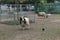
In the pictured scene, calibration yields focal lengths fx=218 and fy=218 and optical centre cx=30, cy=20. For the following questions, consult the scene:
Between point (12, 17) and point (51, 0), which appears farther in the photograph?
point (51, 0)

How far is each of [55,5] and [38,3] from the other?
3.11 m

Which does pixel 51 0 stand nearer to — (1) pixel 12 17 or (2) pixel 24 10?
(2) pixel 24 10

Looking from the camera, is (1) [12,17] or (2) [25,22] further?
(1) [12,17]

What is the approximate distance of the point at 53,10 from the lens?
120ft

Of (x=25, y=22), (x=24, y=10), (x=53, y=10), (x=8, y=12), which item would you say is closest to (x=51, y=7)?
(x=53, y=10)

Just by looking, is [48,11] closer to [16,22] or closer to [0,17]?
[0,17]

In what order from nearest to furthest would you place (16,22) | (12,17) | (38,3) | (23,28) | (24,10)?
(23,28) → (16,22) → (12,17) → (24,10) → (38,3)

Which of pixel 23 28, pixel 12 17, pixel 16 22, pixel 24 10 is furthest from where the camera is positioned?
pixel 24 10

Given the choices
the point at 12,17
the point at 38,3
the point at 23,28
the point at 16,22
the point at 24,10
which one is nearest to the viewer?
the point at 23,28

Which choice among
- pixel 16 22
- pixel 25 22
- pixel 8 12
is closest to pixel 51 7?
pixel 8 12

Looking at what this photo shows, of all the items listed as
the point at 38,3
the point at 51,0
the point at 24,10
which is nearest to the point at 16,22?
the point at 24,10

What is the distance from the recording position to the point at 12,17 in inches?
838

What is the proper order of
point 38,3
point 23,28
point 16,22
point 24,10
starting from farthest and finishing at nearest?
point 38,3 < point 24,10 < point 16,22 < point 23,28

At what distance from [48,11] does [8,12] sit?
48.1 ft
